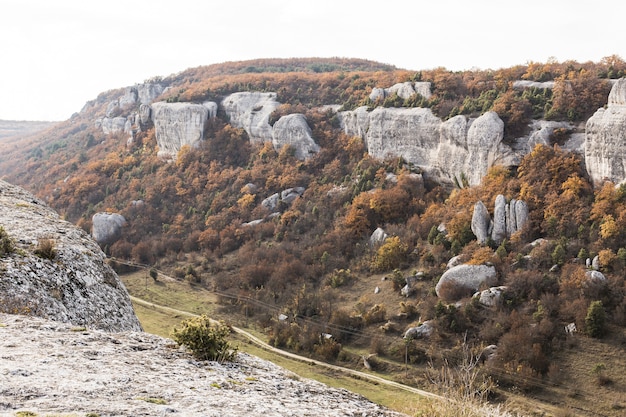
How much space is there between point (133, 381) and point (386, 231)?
3307cm

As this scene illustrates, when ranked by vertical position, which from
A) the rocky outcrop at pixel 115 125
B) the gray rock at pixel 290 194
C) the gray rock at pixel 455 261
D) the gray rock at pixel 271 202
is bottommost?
the gray rock at pixel 455 261

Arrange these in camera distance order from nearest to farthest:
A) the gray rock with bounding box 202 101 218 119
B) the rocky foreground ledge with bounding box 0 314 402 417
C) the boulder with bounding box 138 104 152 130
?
the rocky foreground ledge with bounding box 0 314 402 417 → the gray rock with bounding box 202 101 218 119 → the boulder with bounding box 138 104 152 130

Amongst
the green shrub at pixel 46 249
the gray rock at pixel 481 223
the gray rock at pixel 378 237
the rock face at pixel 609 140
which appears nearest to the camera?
the green shrub at pixel 46 249

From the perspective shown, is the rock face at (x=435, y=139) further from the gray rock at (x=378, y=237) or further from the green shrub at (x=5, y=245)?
the green shrub at (x=5, y=245)

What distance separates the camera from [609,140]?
101 feet

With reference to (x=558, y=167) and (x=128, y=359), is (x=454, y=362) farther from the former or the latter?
(x=128, y=359)

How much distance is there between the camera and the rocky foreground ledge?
710 cm

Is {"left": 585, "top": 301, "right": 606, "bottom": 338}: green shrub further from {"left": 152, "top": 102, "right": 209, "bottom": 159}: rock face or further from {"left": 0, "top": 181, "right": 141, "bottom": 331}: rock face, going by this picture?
{"left": 152, "top": 102, "right": 209, "bottom": 159}: rock face

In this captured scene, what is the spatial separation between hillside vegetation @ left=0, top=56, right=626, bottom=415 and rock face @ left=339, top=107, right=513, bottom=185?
3.87 feet

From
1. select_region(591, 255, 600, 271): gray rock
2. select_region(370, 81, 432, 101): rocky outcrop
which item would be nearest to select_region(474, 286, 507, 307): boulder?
select_region(591, 255, 600, 271): gray rock

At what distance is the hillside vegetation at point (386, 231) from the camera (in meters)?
25.9

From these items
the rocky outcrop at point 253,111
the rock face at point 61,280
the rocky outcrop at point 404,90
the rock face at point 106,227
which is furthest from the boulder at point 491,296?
the rock face at point 106,227

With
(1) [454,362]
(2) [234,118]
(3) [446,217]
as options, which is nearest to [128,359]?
(1) [454,362]

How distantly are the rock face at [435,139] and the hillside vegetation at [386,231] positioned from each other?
1.18 metres
